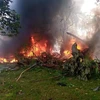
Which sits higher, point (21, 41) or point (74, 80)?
point (21, 41)

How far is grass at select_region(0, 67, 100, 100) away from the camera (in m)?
8.43

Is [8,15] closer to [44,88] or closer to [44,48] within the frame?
[44,48]

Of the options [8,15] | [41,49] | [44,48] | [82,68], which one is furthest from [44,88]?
[44,48]

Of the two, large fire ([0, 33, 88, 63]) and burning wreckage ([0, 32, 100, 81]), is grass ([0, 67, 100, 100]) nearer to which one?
burning wreckage ([0, 32, 100, 81])

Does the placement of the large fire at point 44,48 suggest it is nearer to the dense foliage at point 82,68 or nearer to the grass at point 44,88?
the grass at point 44,88

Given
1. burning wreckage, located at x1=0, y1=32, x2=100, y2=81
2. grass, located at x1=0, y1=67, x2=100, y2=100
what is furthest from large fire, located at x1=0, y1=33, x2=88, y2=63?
grass, located at x1=0, y1=67, x2=100, y2=100

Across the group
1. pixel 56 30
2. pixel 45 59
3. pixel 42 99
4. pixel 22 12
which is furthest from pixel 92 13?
pixel 42 99

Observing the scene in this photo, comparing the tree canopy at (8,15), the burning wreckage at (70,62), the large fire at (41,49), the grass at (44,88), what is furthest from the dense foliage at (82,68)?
the tree canopy at (8,15)

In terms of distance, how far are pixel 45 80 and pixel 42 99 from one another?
248 centimetres

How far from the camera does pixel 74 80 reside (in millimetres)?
10531

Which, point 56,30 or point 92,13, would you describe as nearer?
point 92,13

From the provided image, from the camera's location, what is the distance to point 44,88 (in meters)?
9.38

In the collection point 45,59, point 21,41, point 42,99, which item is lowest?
point 42,99

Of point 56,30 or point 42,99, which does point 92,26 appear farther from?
point 42,99
